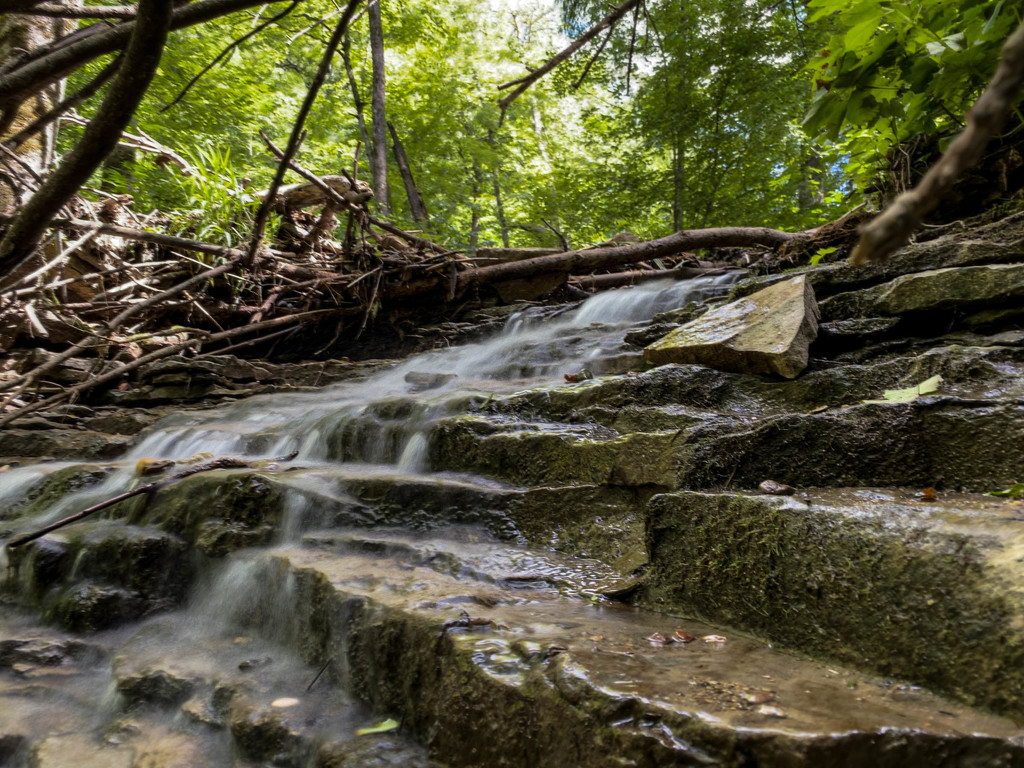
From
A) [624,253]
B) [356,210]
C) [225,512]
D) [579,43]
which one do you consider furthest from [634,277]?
[225,512]

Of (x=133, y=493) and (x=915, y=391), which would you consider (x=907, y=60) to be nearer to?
(x=915, y=391)

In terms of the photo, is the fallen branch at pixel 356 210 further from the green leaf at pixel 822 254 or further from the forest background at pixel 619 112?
the green leaf at pixel 822 254

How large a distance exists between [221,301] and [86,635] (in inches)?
203

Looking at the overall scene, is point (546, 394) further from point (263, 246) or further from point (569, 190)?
point (569, 190)

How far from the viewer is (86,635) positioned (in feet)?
9.33

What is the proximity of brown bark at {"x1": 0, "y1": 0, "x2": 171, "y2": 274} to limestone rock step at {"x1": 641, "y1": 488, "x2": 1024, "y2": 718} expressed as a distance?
1.93m

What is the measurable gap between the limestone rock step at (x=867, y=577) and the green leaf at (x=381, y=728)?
37.5 inches

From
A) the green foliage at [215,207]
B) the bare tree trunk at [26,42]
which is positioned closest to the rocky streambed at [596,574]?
the bare tree trunk at [26,42]

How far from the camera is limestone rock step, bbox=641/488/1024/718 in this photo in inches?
53.8

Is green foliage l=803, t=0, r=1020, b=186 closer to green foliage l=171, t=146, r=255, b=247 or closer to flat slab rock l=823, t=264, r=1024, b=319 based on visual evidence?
flat slab rock l=823, t=264, r=1024, b=319

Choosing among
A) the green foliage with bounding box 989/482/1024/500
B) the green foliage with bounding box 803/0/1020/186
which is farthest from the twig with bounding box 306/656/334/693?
the green foliage with bounding box 803/0/1020/186

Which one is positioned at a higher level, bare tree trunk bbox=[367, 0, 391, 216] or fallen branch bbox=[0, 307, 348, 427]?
bare tree trunk bbox=[367, 0, 391, 216]

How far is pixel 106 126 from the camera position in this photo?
1295mm

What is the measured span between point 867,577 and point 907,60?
9.29 ft
